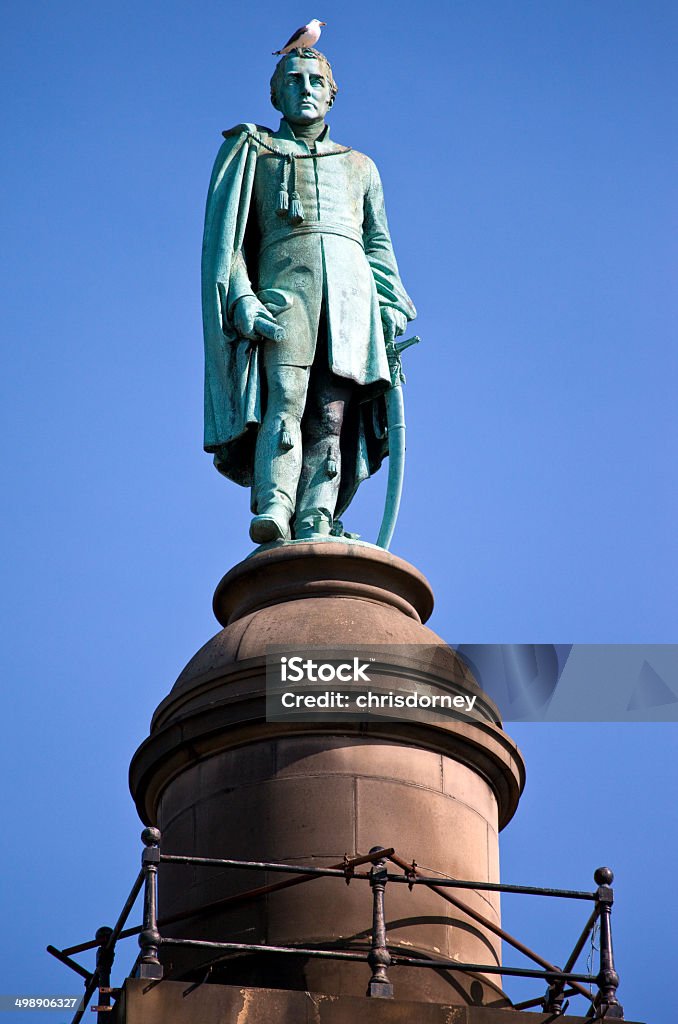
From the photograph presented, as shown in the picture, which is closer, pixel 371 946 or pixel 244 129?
pixel 371 946

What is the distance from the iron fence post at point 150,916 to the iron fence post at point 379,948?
5.18ft

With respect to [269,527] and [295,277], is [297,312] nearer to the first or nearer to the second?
[295,277]

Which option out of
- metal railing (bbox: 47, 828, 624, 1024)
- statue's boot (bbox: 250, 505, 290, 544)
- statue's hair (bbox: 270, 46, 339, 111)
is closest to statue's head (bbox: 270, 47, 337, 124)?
statue's hair (bbox: 270, 46, 339, 111)

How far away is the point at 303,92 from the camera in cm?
2205

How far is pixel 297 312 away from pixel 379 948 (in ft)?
25.1

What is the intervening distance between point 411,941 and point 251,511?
16.9ft

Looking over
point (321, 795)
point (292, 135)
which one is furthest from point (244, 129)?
point (321, 795)

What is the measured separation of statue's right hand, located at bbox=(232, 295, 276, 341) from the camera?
20.8m

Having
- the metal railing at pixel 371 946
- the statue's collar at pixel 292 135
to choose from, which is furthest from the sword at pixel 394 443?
the metal railing at pixel 371 946

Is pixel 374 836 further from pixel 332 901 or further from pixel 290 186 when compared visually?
pixel 290 186

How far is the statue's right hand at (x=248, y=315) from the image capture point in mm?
20797

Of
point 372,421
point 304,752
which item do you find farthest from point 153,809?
point 372,421

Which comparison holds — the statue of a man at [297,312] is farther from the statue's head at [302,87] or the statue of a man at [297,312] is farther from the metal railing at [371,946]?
the metal railing at [371,946]

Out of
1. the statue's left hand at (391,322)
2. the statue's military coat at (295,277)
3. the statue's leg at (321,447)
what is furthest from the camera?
the statue's left hand at (391,322)
